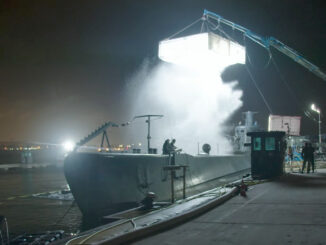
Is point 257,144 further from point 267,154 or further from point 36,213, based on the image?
point 36,213

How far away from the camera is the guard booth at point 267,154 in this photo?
2044 centimetres

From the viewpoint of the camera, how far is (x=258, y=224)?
8039mm

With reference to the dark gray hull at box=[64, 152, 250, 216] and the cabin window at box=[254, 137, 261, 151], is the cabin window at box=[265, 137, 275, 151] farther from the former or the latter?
the dark gray hull at box=[64, 152, 250, 216]

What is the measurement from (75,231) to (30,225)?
1780mm

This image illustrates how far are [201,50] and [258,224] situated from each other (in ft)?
66.8

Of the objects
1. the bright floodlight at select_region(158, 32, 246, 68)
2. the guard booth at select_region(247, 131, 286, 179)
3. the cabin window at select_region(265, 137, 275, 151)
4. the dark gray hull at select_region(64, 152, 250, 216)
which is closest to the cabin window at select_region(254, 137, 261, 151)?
the guard booth at select_region(247, 131, 286, 179)

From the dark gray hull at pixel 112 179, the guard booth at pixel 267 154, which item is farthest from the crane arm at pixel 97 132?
the guard booth at pixel 267 154

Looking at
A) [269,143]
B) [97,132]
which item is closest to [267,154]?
[269,143]

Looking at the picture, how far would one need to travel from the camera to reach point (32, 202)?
1692 centimetres

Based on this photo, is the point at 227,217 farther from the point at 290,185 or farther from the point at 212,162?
the point at 212,162

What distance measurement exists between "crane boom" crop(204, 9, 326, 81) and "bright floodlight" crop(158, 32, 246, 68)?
14.1ft

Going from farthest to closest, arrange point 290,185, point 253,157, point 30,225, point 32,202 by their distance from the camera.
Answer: point 253,157 → point 32,202 → point 290,185 → point 30,225

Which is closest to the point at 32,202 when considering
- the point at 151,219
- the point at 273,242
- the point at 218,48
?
the point at 151,219

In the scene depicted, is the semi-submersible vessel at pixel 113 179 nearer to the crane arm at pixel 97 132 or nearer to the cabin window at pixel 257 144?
the crane arm at pixel 97 132
